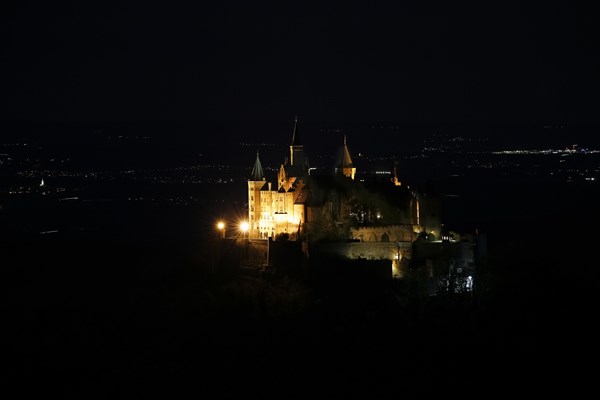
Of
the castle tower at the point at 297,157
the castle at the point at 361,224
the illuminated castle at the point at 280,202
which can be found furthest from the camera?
the castle tower at the point at 297,157

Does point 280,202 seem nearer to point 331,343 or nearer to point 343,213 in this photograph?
point 343,213

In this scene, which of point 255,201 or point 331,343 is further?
point 255,201

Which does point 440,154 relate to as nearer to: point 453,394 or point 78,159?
point 78,159

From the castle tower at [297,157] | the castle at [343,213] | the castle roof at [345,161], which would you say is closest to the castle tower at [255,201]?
the castle at [343,213]

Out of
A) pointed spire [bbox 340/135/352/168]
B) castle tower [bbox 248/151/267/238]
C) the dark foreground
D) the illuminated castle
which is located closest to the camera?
the dark foreground

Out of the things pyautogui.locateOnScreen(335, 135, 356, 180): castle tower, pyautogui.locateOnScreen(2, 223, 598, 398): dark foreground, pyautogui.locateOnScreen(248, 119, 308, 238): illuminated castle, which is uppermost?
pyautogui.locateOnScreen(335, 135, 356, 180): castle tower

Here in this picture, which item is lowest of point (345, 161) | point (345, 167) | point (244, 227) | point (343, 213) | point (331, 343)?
point (331, 343)

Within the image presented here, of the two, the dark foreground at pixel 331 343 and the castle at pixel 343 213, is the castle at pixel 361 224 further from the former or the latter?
the dark foreground at pixel 331 343

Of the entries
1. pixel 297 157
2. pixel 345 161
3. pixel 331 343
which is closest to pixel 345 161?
pixel 345 161

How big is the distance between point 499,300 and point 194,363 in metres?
12.5

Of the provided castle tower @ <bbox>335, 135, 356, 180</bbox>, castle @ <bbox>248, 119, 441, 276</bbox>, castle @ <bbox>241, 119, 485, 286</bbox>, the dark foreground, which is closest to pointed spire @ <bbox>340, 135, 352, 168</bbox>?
castle tower @ <bbox>335, 135, 356, 180</bbox>

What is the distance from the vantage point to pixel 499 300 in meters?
43.6

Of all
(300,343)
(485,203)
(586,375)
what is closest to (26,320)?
(300,343)

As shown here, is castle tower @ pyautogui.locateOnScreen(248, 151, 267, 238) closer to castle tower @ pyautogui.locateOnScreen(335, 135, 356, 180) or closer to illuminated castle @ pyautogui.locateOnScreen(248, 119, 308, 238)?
illuminated castle @ pyautogui.locateOnScreen(248, 119, 308, 238)
